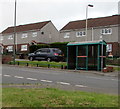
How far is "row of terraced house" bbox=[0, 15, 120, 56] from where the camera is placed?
41.2 metres

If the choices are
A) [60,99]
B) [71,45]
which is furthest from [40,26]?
[60,99]

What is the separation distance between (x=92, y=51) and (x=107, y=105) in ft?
50.5

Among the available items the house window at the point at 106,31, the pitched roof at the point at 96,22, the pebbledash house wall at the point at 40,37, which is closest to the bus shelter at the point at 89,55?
the house window at the point at 106,31

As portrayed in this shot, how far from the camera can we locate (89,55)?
21156 millimetres

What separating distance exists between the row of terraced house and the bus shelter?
53.9 ft

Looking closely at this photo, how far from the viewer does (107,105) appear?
6012 millimetres

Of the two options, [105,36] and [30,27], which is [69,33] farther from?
[30,27]

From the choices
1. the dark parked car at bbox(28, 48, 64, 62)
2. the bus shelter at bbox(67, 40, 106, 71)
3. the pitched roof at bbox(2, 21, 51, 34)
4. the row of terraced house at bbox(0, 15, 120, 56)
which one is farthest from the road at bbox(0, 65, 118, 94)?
the pitched roof at bbox(2, 21, 51, 34)

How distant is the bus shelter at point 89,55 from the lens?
803 inches

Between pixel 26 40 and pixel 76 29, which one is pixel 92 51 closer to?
pixel 76 29

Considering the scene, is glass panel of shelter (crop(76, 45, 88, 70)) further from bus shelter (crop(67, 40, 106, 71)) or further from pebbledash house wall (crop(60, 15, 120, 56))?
pebbledash house wall (crop(60, 15, 120, 56))

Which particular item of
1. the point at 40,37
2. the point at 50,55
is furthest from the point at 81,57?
the point at 40,37

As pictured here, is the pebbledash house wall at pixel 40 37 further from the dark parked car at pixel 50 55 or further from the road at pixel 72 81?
the road at pixel 72 81

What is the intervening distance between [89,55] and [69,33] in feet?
88.8
